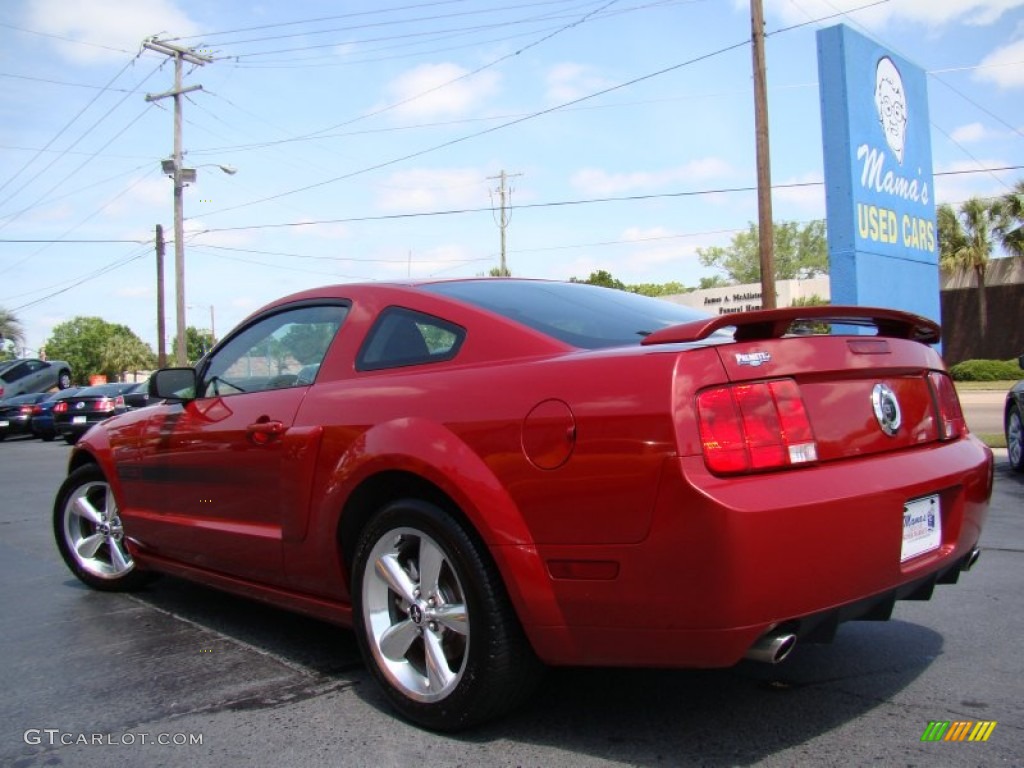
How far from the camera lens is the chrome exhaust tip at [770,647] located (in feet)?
8.07

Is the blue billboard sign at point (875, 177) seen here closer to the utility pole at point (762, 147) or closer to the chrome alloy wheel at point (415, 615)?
the utility pole at point (762, 147)

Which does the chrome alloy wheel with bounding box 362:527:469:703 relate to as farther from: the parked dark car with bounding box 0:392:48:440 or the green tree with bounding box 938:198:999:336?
the green tree with bounding box 938:198:999:336

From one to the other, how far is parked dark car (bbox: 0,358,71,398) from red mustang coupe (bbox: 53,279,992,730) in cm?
2804

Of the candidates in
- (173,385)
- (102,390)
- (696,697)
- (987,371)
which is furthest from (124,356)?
(696,697)

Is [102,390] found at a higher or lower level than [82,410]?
higher

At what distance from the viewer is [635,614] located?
8.25ft

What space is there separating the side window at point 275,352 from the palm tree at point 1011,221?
3940 cm

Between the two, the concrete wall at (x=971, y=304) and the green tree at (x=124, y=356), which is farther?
the green tree at (x=124, y=356)

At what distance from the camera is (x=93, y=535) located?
16.8 feet

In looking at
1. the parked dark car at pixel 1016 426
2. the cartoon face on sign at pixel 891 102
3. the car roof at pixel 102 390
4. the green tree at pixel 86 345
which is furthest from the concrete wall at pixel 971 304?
the green tree at pixel 86 345

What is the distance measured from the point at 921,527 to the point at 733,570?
0.88 metres

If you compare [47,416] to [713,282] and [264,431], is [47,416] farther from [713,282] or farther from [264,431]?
[713,282]

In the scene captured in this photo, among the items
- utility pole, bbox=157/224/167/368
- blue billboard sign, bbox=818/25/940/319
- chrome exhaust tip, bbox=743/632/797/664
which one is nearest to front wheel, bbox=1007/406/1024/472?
blue billboard sign, bbox=818/25/940/319

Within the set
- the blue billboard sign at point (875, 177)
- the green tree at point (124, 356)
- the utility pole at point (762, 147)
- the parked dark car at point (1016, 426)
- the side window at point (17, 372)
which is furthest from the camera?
the green tree at point (124, 356)
